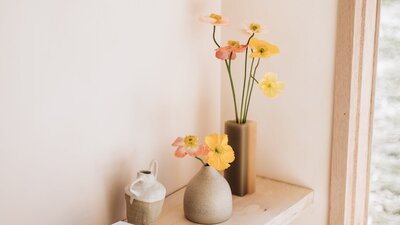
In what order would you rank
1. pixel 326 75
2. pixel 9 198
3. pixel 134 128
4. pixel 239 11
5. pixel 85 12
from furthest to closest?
pixel 239 11 < pixel 326 75 < pixel 134 128 < pixel 85 12 < pixel 9 198

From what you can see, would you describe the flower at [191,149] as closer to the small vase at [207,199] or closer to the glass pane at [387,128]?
the small vase at [207,199]

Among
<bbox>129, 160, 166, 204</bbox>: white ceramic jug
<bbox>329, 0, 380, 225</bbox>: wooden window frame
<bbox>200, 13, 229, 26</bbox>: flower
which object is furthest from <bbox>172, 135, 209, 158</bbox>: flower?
<bbox>329, 0, 380, 225</bbox>: wooden window frame

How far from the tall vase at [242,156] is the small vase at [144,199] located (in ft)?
1.18

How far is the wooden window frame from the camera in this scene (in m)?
1.50

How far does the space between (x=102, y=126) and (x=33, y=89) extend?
0.85 feet

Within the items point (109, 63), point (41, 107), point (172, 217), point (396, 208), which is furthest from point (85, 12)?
point (396, 208)

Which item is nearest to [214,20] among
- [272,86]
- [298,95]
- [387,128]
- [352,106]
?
[272,86]

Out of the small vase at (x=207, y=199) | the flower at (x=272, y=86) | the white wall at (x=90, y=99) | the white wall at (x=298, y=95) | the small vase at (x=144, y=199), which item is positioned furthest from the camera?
the white wall at (x=298, y=95)

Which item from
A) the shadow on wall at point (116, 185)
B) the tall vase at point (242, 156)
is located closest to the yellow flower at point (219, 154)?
the tall vase at point (242, 156)

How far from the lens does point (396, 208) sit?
5.29 feet

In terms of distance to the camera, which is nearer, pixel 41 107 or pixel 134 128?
pixel 41 107

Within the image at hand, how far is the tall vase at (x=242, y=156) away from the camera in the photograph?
1.50 m

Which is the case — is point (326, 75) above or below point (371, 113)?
above

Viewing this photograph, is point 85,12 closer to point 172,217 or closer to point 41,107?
point 41,107
